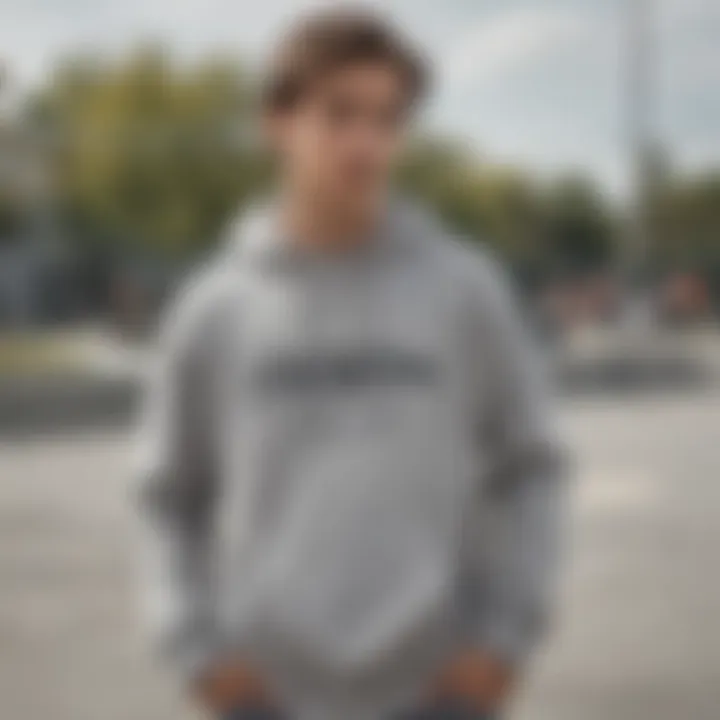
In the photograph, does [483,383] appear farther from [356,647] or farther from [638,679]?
[638,679]

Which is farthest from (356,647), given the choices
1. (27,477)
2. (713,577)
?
(27,477)

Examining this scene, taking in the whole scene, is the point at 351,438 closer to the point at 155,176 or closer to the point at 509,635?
the point at 509,635

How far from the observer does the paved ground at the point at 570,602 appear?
16.7ft

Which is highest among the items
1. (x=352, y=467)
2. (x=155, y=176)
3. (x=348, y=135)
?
(x=155, y=176)

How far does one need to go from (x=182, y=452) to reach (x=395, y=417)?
10.6 inches

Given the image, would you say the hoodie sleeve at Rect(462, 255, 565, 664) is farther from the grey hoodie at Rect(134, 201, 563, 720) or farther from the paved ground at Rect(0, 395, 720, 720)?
the paved ground at Rect(0, 395, 720, 720)

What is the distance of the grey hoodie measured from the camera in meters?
1.67

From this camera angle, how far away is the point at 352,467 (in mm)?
1665

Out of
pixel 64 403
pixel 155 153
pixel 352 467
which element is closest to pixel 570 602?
pixel 352 467

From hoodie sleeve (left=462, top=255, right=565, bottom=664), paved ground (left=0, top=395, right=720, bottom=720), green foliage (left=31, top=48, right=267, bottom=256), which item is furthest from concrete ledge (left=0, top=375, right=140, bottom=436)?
green foliage (left=31, top=48, right=267, bottom=256)

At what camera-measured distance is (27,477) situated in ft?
38.7

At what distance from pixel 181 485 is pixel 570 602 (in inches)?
196

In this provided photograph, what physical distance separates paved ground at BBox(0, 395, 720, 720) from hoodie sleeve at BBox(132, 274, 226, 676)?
317 cm

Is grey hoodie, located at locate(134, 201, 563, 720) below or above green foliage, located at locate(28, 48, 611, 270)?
below
